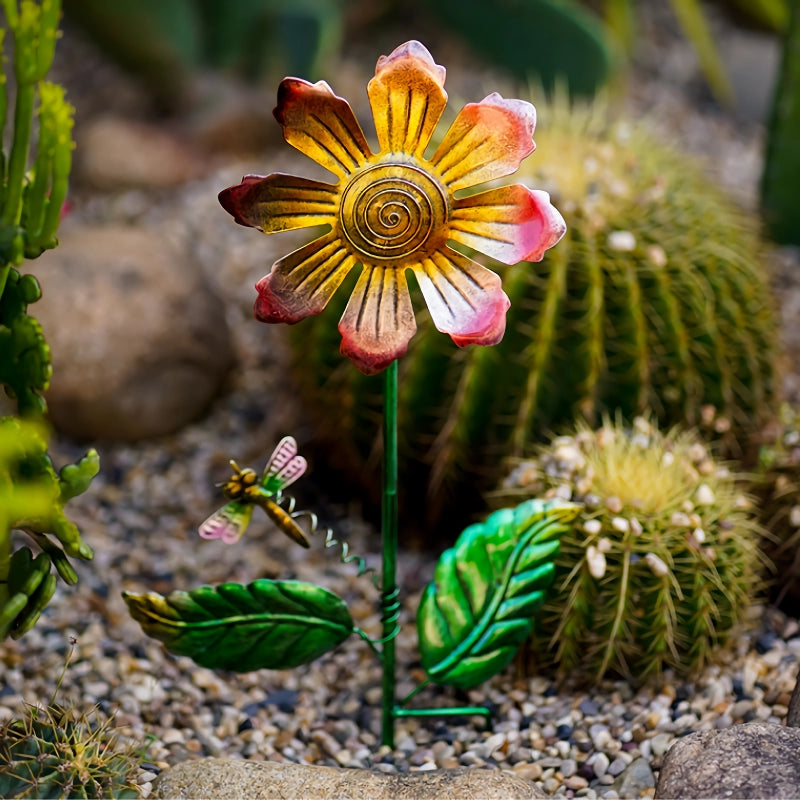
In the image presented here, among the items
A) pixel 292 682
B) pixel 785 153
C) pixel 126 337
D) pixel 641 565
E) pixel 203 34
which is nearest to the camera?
pixel 641 565

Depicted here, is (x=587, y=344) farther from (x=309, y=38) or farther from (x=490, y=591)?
(x=309, y=38)

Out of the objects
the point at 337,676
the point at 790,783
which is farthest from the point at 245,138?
the point at 790,783

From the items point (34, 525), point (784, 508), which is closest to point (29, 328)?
point (34, 525)

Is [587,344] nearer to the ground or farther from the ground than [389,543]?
farther from the ground

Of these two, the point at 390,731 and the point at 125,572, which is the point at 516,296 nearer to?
→ the point at 390,731

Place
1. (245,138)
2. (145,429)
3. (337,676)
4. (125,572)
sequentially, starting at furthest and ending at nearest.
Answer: (245,138)
(145,429)
(125,572)
(337,676)

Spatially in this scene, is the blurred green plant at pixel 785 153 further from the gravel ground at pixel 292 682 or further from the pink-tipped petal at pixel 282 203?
the pink-tipped petal at pixel 282 203

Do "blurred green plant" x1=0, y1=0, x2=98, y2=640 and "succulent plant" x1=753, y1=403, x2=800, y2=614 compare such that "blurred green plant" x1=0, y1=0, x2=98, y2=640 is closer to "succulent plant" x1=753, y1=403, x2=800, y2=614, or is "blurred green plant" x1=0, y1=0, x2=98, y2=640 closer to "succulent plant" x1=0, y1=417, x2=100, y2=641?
"succulent plant" x1=0, y1=417, x2=100, y2=641
